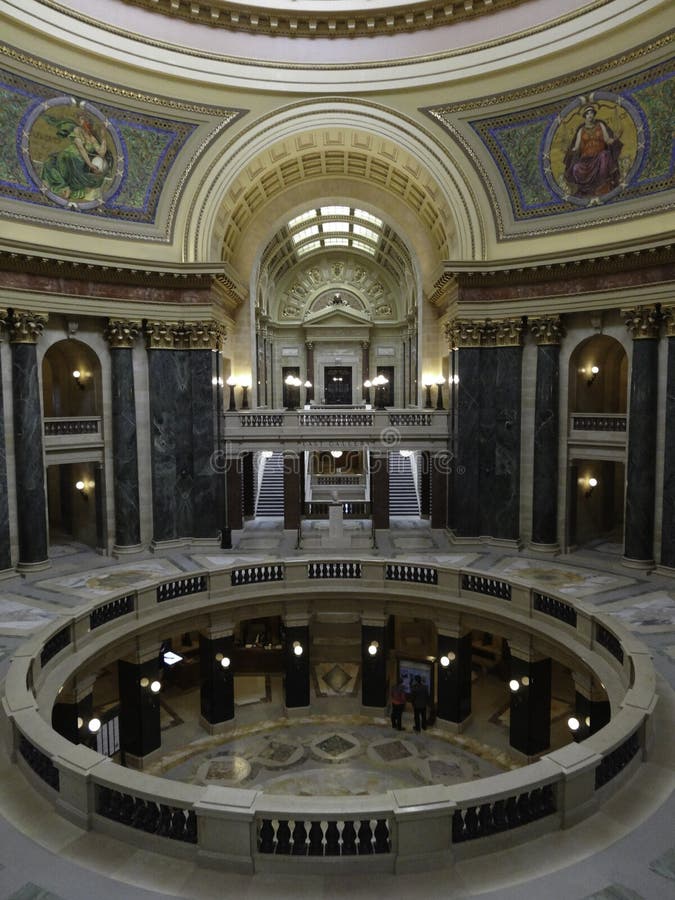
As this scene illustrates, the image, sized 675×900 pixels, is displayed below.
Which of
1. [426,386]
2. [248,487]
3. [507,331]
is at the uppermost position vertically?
[507,331]

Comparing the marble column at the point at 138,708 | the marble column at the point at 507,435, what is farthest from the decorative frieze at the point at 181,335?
the marble column at the point at 138,708

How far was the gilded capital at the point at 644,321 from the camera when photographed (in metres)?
16.3

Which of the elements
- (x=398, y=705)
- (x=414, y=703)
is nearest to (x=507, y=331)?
(x=414, y=703)

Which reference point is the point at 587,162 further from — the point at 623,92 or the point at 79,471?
the point at 79,471

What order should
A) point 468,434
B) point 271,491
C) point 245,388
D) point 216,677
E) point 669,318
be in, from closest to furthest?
point 216,677 → point 669,318 → point 468,434 → point 245,388 → point 271,491

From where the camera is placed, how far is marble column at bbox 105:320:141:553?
18781 millimetres

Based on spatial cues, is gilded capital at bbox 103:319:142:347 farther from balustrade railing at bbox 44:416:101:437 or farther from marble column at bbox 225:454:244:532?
marble column at bbox 225:454:244:532

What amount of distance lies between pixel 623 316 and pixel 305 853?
15.8 meters

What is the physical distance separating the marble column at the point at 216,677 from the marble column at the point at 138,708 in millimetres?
1426

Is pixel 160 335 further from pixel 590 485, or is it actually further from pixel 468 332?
pixel 590 485

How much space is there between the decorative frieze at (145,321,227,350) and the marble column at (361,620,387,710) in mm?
10291

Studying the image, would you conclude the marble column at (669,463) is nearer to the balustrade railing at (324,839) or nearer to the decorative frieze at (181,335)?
the balustrade railing at (324,839)

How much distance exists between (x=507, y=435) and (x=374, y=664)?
8.34m

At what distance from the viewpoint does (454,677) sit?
48.8 feet
